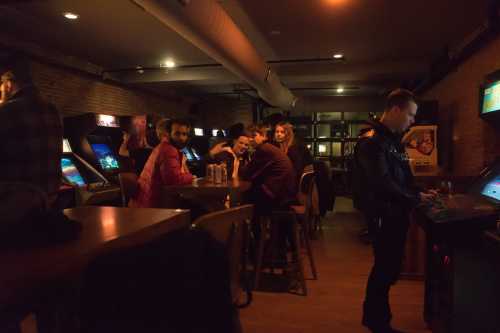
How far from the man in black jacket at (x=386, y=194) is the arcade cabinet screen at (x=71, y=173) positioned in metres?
3.06

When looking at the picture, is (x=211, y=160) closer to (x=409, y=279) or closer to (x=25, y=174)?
(x=409, y=279)

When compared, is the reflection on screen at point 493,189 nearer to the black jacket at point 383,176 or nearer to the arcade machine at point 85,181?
the black jacket at point 383,176

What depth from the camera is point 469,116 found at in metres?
4.30

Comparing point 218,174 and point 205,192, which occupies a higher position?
point 218,174

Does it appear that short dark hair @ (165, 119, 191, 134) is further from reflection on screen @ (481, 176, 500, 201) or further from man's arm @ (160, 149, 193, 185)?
reflection on screen @ (481, 176, 500, 201)

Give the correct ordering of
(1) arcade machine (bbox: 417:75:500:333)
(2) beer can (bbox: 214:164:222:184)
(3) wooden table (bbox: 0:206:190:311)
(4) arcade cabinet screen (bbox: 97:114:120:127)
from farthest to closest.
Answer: (4) arcade cabinet screen (bbox: 97:114:120:127) < (2) beer can (bbox: 214:164:222:184) < (1) arcade machine (bbox: 417:75:500:333) < (3) wooden table (bbox: 0:206:190:311)

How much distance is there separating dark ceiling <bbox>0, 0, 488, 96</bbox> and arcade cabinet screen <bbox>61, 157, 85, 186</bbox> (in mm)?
1648

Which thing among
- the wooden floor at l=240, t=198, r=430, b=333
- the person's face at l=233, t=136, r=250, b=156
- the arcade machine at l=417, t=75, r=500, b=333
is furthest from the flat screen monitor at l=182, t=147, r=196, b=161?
the arcade machine at l=417, t=75, r=500, b=333

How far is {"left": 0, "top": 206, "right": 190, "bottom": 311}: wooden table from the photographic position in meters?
0.79

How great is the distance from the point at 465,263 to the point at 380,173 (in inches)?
25.4

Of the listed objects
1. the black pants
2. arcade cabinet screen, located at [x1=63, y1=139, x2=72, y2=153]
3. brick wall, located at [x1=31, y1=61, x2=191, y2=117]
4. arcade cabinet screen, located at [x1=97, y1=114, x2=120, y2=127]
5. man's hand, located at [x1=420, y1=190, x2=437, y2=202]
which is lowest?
the black pants

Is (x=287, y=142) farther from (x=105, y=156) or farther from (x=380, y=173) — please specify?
(x=105, y=156)

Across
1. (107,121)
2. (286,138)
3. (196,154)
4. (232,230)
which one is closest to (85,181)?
(107,121)

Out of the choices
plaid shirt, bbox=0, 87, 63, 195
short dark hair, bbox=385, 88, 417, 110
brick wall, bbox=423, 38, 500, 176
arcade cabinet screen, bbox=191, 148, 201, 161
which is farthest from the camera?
arcade cabinet screen, bbox=191, 148, 201, 161
